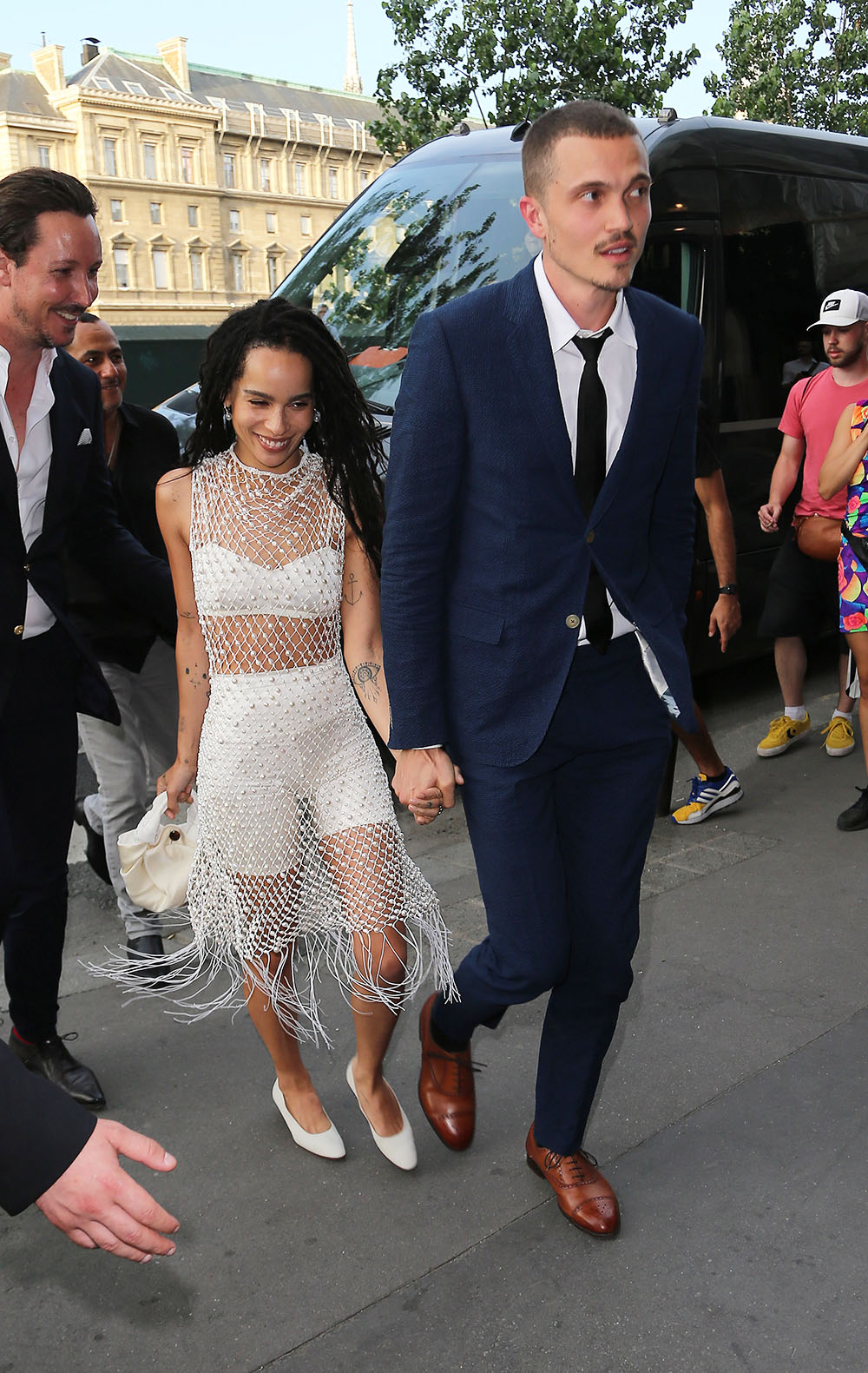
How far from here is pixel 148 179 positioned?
8019 centimetres

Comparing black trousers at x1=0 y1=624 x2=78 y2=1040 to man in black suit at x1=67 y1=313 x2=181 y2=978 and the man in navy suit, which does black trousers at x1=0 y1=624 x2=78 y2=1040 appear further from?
the man in navy suit

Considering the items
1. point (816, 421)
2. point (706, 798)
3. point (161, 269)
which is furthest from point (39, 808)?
point (161, 269)

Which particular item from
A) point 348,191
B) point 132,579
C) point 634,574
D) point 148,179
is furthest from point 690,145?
point 348,191

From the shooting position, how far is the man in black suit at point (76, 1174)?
1379mm

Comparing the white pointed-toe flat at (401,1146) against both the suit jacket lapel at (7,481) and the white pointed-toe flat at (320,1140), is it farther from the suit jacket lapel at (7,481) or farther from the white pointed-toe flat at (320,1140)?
Answer: the suit jacket lapel at (7,481)

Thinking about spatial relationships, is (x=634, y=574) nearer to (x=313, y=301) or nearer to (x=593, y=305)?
(x=593, y=305)

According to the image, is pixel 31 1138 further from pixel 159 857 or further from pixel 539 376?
pixel 159 857

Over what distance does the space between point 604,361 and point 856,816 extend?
315cm

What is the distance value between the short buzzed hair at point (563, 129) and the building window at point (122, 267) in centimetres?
7877

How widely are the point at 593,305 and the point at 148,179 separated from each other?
277 feet

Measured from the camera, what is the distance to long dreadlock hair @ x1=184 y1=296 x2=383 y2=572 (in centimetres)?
306

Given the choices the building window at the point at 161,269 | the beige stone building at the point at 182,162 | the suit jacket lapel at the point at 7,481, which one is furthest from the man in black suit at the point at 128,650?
the building window at the point at 161,269

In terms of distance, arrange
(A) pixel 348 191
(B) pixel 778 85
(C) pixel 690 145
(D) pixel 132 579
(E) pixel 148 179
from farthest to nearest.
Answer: (A) pixel 348 191 < (E) pixel 148 179 < (B) pixel 778 85 < (C) pixel 690 145 < (D) pixel 132 579

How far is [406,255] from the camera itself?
6.39 m
